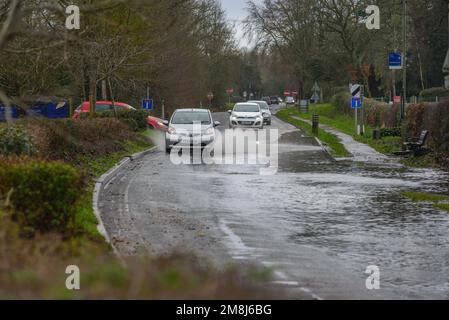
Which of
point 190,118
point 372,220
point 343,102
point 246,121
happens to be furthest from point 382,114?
point 372,220

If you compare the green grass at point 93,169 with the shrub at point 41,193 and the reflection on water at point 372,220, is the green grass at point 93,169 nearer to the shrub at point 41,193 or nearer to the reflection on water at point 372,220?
the shrub at point 41,193

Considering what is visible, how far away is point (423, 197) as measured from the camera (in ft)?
55.8

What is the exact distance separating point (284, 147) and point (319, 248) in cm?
2174

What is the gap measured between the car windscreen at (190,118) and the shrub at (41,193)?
2013 centimetres

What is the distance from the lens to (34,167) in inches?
395

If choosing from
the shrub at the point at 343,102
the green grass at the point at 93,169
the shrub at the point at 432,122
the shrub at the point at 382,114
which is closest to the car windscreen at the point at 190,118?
the green grass at the point at 93,169

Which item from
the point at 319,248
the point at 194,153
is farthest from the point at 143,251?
the point at 194,153

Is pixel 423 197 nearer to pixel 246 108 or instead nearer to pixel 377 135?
pixel 377 135

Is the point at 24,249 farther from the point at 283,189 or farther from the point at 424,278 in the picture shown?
the point at 283,189

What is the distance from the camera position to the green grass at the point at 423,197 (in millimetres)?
16748

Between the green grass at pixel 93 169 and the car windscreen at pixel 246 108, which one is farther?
the car windscreen at pixel 246 108

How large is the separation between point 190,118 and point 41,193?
2080 centimetres

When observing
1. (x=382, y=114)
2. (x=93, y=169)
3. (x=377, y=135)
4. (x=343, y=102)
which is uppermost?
(x=343, y=102)

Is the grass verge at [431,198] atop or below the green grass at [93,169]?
below
